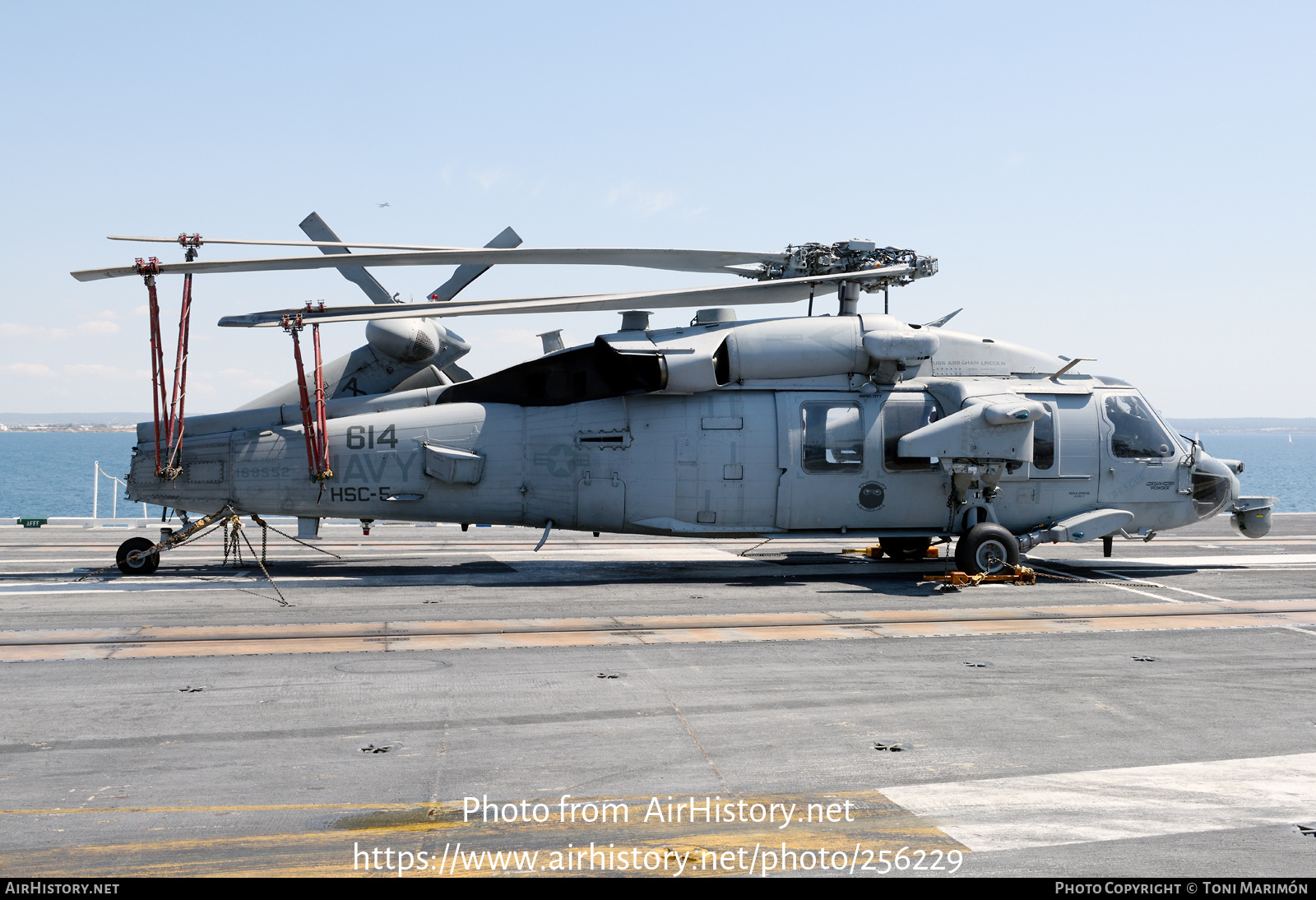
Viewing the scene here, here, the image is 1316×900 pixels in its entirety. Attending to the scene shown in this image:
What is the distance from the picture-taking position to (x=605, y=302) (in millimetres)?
16375

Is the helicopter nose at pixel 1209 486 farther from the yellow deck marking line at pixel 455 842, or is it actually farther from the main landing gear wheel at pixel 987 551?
the yellow deck marking line at pixel 455 842

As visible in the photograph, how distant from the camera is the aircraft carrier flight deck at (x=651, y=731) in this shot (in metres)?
5.83

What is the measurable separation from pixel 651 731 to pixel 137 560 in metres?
12.8

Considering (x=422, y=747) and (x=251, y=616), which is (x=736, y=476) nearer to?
(x=251, y=616)

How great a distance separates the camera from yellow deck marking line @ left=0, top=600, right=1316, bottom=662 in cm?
1123

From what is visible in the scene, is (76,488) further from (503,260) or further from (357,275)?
(503,260)

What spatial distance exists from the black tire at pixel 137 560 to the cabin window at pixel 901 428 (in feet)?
43.6

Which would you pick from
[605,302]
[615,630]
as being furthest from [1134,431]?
[615,630]

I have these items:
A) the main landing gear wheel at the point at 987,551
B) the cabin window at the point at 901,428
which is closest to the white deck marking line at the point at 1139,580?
the main landing gear wheel at the point at 987,551

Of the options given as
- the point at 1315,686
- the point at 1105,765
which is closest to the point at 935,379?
the point at 1315,686

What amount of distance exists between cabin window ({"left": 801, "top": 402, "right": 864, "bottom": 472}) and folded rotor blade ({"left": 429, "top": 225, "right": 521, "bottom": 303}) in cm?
627

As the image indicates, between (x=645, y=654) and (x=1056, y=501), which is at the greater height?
(x=1056, y=501)
